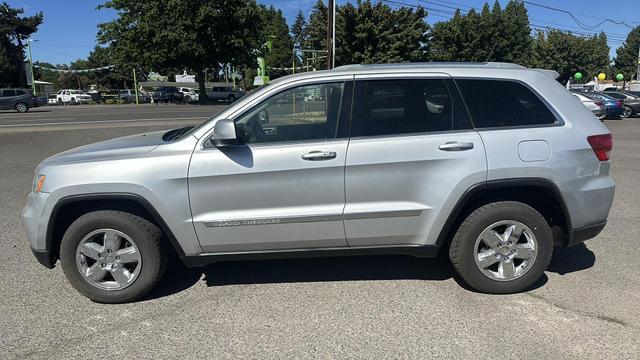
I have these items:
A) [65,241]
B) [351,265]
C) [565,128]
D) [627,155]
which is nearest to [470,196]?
[565,128]

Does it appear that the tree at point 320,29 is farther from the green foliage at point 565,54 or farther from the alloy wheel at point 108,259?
the alloy wheel at point 108,259

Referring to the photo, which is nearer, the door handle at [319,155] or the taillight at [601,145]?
the door handle at [319,155]

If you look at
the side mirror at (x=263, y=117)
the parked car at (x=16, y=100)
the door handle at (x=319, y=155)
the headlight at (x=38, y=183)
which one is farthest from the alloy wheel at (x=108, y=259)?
the parked car at (x=16, y=100)

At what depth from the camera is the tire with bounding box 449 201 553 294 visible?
384cm

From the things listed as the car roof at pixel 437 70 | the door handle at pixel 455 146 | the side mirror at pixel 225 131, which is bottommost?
the door handle at pixel 455 146

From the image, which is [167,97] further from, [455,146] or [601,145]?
[601,145]

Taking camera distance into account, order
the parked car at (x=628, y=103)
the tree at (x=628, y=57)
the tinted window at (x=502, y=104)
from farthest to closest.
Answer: the tree at (x=628, y=57) → the parked car at (x=628, y=103) → the tinted window at (x=502, y=104)

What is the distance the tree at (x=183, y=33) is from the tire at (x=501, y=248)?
40.1 metres

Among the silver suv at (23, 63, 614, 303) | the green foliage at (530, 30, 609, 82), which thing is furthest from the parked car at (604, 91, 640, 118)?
the green foliage at (530, 30, 609, 82)

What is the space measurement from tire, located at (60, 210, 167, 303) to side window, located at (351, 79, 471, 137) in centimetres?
181

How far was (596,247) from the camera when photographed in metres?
5.11

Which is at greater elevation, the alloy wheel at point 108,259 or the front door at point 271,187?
the front door at point 271,187

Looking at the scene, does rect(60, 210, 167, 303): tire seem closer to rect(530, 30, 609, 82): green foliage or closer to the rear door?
the rear door

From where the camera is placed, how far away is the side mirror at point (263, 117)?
12.6 ft
